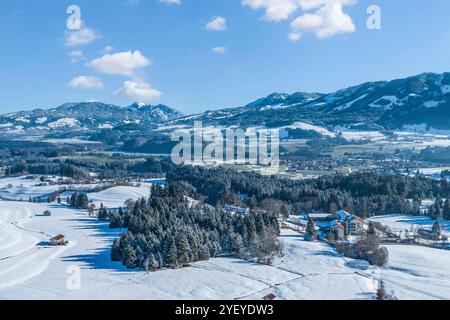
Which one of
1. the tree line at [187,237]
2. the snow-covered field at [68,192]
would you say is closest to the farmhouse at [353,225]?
the tree line at [187,237]

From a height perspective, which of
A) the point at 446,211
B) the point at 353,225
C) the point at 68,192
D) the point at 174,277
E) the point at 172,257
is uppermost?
the point at 446,211

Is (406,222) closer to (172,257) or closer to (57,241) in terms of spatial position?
(172,257)

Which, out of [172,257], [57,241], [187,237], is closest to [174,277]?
[172,257]

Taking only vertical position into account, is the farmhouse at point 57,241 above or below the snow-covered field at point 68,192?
below

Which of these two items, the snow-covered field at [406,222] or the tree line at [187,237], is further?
the snow-covered field at [406,222]

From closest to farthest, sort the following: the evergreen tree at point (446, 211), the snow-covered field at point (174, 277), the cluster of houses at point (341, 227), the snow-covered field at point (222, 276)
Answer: the snow-covered field at point (174, 277) < the snow-covered field at point (222, 276) < the cluster of houses at point (341, 227) < the evergreen tree at point (446, 211)

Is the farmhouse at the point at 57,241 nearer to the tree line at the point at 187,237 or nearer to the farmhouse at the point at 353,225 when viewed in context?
the tree line at the point at 187,237

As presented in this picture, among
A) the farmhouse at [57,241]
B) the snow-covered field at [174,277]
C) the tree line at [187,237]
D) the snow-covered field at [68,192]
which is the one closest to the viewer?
the snow-covered field at [174,277]

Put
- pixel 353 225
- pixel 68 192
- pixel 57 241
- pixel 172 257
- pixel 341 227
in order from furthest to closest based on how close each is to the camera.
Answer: pixel 68 192
pixel 353 225
pixel 341 227
pixel 57 241
pixel 172 257

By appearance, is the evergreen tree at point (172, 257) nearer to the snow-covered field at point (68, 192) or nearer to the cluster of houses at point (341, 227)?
the cluster of houses at point (341, 227)

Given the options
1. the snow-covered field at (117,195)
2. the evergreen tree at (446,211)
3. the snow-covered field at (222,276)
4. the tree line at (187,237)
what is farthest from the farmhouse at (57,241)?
the evergreen tree at (446,211)

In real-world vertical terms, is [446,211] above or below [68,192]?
above
